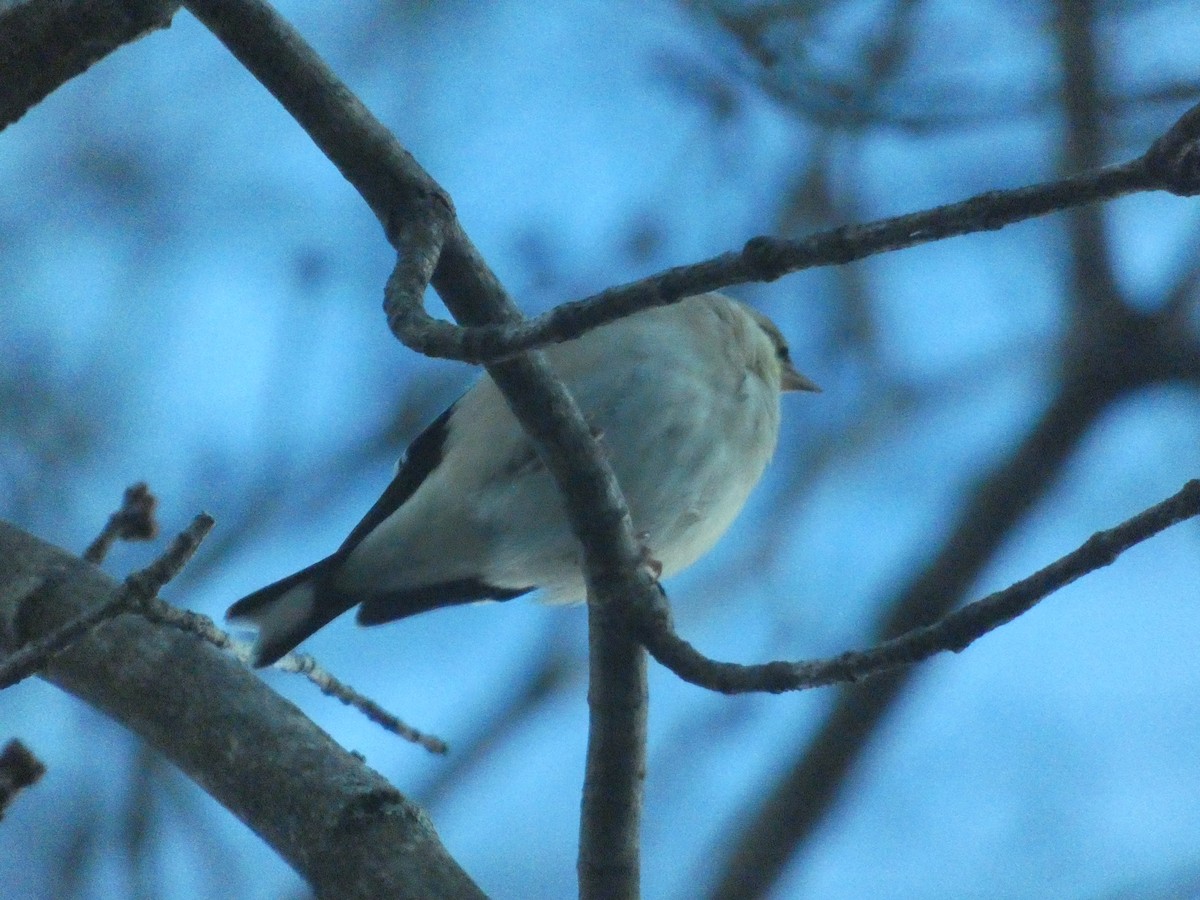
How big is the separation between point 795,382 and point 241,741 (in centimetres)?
411

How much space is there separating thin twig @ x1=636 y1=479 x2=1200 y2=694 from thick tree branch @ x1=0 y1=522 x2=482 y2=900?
65 cm

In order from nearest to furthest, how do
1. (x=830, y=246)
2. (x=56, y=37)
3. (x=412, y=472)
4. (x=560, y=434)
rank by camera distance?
(x=830, y=246) < (x=560, y=434) < (x=56, y=37) < (x=412, y=472)

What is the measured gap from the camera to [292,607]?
4219mm

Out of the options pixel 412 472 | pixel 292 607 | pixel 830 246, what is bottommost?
pixel 830 246

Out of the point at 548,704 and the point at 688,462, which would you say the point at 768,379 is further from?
the point at 548,704

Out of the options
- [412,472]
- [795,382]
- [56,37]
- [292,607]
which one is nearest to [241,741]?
[292,607]

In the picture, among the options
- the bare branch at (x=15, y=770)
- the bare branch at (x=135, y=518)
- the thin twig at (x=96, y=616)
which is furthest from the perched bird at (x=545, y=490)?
the thin twig at (x=96, y=616)

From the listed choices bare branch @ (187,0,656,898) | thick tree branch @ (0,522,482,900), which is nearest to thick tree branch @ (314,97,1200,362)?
bare branch @ (187,0,656,898)

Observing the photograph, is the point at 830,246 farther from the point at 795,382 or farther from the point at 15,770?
the point at 795,382

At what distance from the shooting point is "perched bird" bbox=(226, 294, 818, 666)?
419cm

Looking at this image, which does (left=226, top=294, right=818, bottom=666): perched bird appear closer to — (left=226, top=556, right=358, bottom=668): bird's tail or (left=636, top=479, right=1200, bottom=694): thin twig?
(left=226, top=556, right=358, bottom=668): bird's tail

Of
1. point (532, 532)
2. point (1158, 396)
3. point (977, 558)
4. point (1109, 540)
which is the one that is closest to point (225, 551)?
point (532, 532)

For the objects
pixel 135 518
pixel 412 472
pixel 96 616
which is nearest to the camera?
pixel 96 616

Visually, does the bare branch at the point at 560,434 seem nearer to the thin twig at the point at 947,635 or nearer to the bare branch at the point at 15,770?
the thin twig at the point at 947,635
